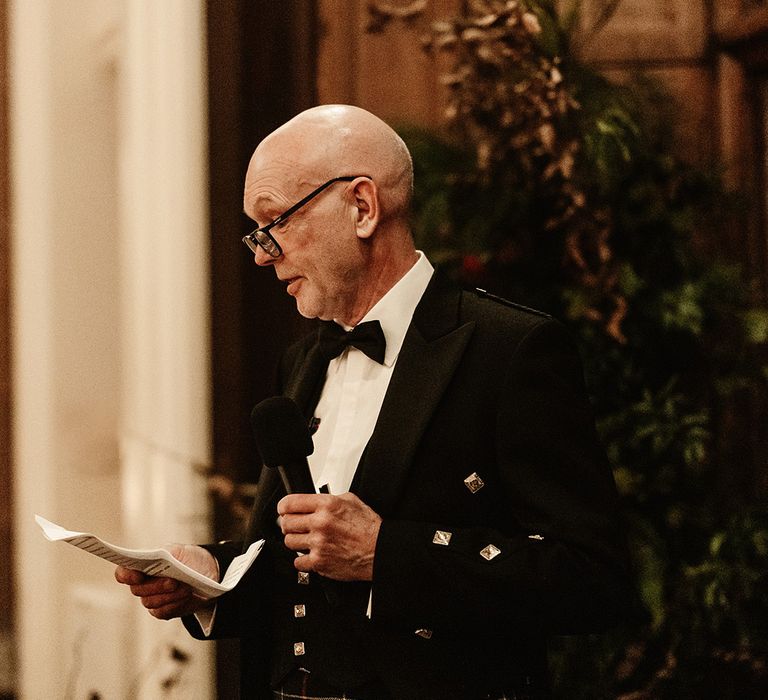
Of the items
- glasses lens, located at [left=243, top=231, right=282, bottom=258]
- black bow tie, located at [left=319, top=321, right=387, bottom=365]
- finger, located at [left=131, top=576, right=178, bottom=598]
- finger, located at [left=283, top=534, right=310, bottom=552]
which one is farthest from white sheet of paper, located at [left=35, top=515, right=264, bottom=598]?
glasses lens, located at [left=243, top=231, right=282, bottom=258]

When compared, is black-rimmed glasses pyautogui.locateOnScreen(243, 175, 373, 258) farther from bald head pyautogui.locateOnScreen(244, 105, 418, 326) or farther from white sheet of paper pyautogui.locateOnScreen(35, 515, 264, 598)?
white sheet of paper pyautogui.locateOnScreen(35, 515, 264, 598)

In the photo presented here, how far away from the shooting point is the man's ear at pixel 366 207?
1896 mm

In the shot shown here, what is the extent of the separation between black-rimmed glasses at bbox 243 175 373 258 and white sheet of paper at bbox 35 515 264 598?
1.69ft

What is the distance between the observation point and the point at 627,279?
3133 mm

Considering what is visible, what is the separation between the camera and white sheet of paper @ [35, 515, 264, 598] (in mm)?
1630

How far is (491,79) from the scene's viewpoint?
3.26 meters

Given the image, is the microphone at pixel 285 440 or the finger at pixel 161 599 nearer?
the microphone at pixel 285 440

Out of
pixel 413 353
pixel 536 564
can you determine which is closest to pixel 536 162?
pixel 413 353

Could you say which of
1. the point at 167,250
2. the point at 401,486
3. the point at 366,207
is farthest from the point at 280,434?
the point at 167,250

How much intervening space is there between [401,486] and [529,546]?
0.23m

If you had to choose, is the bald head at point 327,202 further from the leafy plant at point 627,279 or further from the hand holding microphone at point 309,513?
the leafy plant at point 627,279

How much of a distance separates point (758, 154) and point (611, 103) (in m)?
0.69

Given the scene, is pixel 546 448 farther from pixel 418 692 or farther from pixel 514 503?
pixel 418 692

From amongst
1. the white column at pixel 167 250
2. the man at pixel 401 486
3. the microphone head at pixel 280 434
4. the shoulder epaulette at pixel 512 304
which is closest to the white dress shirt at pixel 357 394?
the man at pixel 401 486
